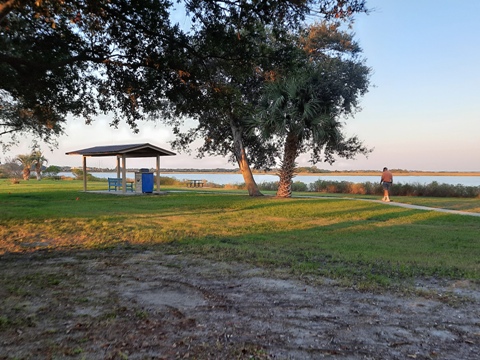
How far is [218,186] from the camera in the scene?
45406 millimetres

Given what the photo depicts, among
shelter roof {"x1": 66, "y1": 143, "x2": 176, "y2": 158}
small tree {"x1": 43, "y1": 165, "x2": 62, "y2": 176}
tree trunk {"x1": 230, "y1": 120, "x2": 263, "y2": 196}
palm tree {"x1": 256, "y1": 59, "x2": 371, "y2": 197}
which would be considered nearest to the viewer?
palm tree {"x1": 256, "y1": 59, "x2": 371, "y2": 197}

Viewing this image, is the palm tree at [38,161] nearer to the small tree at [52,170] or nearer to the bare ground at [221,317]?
the small tree at [52,170]

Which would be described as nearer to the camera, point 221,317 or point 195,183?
point 221,317

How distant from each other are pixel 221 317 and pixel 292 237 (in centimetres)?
628

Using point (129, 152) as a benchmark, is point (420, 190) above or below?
below

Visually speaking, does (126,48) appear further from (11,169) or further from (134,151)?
(11,169)

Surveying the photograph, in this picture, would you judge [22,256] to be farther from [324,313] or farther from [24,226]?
[324,313]

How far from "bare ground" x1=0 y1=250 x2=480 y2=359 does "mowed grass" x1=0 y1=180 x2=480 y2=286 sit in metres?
0.97

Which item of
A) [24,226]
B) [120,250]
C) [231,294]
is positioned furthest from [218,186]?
[231,294]

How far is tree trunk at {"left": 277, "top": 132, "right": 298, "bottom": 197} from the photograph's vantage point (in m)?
23.6

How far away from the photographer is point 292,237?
33.3 ft

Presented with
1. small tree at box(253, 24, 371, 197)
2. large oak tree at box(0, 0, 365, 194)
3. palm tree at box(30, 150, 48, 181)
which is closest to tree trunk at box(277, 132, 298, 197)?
small tree at box(253, 24, 371, 197)

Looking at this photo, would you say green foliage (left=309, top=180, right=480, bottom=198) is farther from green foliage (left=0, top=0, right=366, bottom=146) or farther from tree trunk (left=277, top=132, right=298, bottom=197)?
green foliage (left=0, top=0, right=366, bottom=146)

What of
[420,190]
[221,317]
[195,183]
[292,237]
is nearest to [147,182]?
[195,183]
